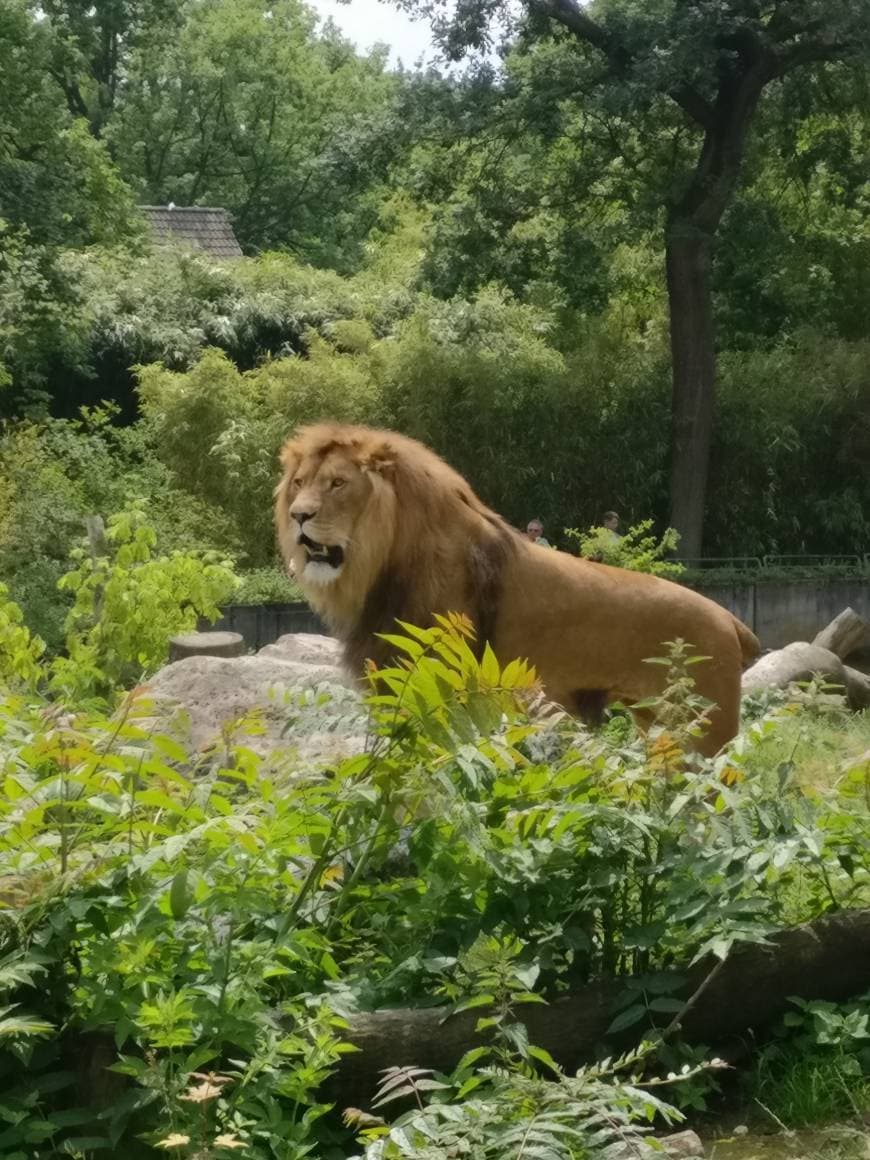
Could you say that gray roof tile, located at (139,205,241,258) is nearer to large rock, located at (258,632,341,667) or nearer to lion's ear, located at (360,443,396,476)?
large rock, located at (258,632,341,667)

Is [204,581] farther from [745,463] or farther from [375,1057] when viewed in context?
[745,463]

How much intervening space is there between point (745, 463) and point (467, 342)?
11.9 ft

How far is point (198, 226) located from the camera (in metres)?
36.8

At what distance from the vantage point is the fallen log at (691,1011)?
3.54 meters

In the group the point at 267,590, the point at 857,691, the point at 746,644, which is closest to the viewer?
the point at 746,644

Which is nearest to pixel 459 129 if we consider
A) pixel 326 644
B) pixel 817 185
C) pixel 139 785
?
pixel 817 185

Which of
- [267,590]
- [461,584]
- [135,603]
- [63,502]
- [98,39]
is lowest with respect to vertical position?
[267,590]

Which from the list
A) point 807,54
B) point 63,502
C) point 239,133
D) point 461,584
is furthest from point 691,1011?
point 239,133

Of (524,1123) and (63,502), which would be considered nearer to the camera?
(524,1123)

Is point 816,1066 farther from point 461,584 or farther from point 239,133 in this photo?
point 239,133

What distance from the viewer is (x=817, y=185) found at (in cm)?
2284

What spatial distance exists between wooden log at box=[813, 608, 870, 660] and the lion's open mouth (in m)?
7.03

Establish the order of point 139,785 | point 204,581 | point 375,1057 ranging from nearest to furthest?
1. point 375,1057
2. point 139,785
3. point 204,581

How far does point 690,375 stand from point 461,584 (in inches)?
518
